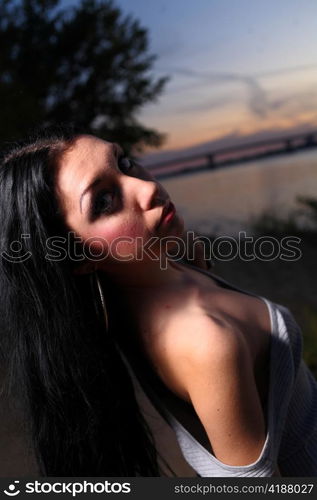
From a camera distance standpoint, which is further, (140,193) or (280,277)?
(280,277)

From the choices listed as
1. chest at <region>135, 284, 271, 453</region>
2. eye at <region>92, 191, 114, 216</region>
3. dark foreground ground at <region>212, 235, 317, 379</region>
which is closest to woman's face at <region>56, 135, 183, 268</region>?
eye at <region>92, 191, 114, 216</region>

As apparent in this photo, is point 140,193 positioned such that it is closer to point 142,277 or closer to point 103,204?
point 103,204

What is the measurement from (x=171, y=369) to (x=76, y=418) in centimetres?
26

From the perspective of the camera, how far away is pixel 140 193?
42.5 inches

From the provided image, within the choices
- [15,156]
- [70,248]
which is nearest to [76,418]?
[70,248]

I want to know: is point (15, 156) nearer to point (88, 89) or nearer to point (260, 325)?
point (260, 325)

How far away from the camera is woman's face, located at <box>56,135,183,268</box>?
107cm

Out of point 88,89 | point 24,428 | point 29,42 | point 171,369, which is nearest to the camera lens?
point 171,369

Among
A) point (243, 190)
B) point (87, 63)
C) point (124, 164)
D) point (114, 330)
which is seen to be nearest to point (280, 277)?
point (243, 190)

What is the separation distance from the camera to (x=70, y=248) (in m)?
1.11

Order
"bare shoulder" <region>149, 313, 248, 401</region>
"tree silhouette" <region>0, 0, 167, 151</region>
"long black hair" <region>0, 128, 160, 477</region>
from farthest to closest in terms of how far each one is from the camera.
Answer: "tree silhouette" <region>0, 0, 167, 151</region>
"long black hair" <region>0, 128, 160, 477</region>
"bare shoulder" <region>149, 313, 248, 401</region>

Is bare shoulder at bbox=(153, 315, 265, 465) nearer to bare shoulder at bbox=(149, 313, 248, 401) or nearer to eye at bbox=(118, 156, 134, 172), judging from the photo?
bare shoulder at bbox=(149, 313, 248, 401)

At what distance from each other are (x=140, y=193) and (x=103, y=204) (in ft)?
0.25

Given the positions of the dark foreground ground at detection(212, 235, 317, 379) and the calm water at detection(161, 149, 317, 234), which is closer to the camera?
the dark foreground ground at detection(212, 235, 317, 379)
